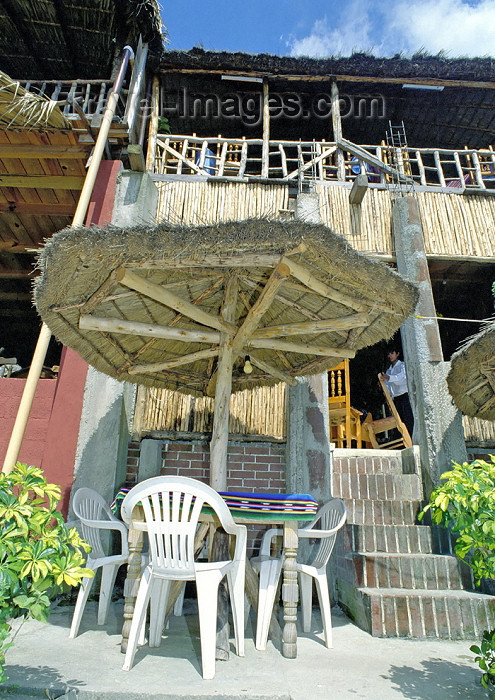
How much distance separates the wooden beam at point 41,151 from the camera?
243 inches

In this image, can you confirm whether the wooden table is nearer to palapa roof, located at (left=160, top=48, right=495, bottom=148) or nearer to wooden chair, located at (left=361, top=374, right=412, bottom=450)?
wooden chair, located at (left=361, top=374, right=412, bottom=450)

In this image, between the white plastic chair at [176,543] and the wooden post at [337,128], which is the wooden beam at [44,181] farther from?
the white plastic chair at [176,543]

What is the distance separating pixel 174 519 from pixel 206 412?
A: 3.13 m

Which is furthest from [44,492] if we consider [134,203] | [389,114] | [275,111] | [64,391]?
[389,114]

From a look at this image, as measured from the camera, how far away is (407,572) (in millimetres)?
3844

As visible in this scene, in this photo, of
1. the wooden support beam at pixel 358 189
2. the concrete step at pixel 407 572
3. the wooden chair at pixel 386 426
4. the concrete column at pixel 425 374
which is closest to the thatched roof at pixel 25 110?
the wooden support beam at pixel 358 189

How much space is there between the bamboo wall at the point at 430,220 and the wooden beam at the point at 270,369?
2.60 m

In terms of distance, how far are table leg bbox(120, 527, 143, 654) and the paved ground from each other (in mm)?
128

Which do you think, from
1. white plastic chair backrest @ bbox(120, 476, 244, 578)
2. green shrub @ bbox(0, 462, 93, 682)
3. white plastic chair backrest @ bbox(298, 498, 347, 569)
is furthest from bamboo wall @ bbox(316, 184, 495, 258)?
green shrub @ bbox(0, 462, 93, 682)

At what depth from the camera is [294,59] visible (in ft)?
26.5

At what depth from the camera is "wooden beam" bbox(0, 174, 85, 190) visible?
6.66 metres

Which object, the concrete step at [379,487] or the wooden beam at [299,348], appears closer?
the wooden beam at [299,348]

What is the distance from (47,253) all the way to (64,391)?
2.56 metres

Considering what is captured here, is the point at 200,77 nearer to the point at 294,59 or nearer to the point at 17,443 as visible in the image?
the point at 294,59
